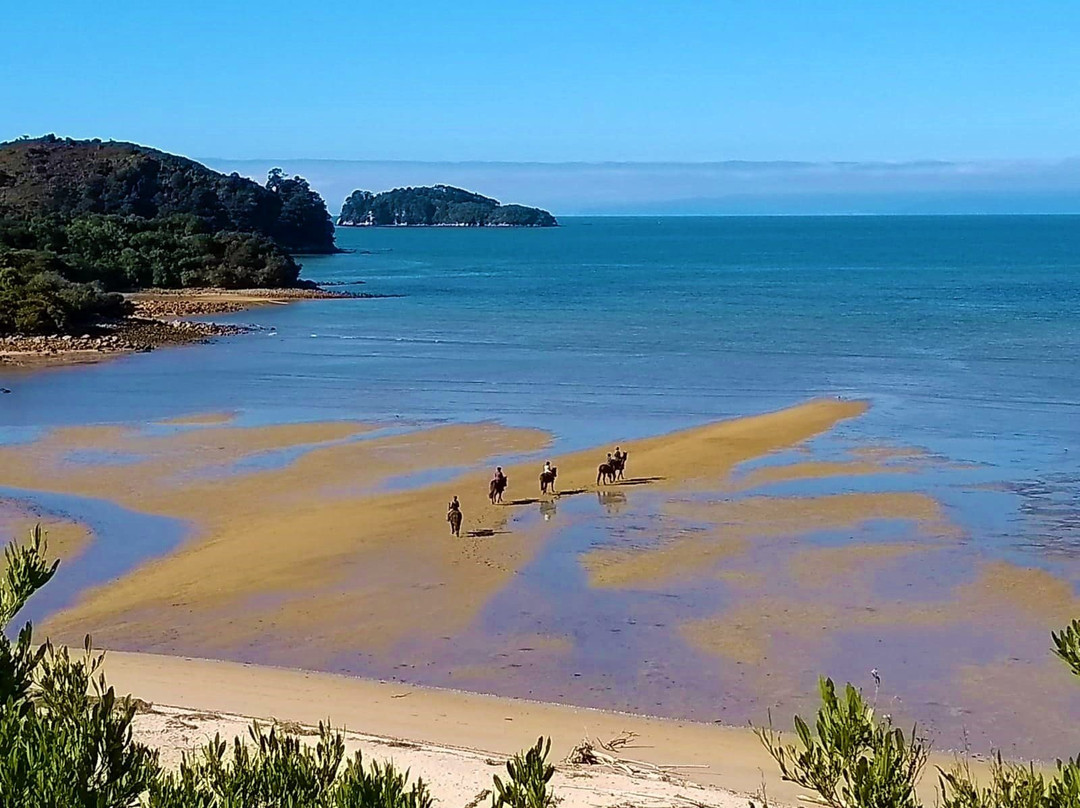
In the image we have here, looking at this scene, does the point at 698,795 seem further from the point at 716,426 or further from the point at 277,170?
the point at 277,170

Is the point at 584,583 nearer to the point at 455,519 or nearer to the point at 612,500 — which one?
the point at 455,519

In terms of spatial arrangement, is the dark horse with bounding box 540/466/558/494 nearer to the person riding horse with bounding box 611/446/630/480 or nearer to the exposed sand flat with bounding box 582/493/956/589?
the person riding horse with bounding box 611/446/630/480

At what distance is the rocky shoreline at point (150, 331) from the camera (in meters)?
43.2

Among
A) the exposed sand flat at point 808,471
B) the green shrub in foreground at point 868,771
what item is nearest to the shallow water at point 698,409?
the exposed sand flat at point 808,471

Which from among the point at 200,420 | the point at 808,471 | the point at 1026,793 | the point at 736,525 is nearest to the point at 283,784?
the point at 1026,793

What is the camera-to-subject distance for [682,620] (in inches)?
571

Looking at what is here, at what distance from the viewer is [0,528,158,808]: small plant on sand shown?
5461 mm

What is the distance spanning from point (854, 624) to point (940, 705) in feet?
8.02

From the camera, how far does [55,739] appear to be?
5.79 m

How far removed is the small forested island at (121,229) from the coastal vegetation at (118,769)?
141 feet

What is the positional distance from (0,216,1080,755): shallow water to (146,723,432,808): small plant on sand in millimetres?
6320

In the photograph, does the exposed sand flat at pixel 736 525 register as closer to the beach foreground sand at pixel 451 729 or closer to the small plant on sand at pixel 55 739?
the beach foreground sand at pixel 451 729

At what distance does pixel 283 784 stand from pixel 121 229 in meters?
80.4

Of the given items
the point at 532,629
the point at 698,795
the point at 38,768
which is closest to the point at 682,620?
the point at 532,629
